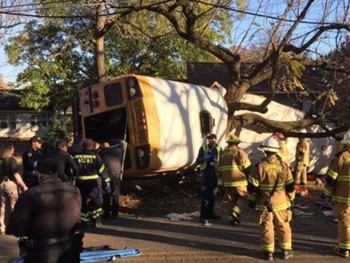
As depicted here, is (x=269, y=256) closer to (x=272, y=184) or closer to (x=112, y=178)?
(x=272, y=184)

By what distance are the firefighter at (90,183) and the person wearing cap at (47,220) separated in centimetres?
436

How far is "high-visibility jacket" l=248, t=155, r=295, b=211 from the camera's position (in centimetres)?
664

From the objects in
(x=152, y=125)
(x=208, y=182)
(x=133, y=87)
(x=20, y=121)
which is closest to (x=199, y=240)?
(x=208, y=182)

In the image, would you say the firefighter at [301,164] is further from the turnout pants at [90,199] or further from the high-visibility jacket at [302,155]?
the turnout pants at [90,199]

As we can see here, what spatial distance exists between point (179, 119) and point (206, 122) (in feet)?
3.44

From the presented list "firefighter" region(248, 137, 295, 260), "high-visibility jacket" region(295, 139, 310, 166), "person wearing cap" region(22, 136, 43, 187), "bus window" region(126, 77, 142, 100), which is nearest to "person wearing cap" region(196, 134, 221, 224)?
"bus window" region(126, 77, 142, 100)

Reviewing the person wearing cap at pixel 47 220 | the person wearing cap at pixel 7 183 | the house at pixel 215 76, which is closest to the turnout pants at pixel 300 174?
the person wearing cap at pixel 7 183

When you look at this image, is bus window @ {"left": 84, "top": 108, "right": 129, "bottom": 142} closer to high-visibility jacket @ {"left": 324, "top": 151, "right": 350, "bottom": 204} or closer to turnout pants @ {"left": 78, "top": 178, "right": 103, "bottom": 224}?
turnout pants @ {"left": 78, "top": 178, "right": 103, "bottom": 224}

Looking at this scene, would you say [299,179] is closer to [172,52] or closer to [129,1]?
[129,1]

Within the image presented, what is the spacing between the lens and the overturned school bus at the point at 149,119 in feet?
32.4

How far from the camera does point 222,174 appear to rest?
898 cm

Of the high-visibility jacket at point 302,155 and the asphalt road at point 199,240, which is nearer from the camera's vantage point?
the asphalt road at point 199,240

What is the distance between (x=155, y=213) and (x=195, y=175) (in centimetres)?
220

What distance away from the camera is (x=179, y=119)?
1051 cm
